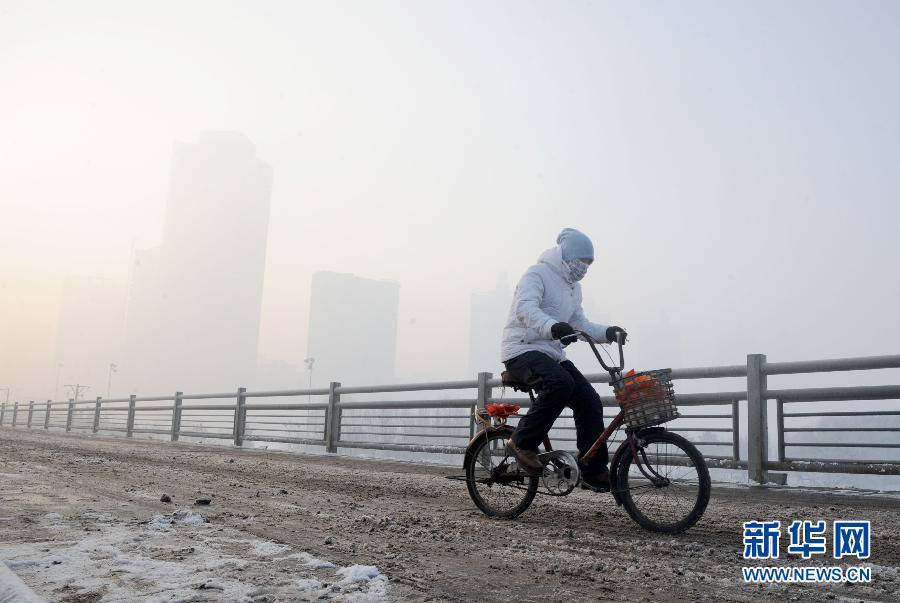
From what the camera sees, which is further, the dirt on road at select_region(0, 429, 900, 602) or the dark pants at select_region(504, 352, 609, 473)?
the dark pants at select_region(504, 352, 609, 473)

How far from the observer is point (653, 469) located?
4.03 metres

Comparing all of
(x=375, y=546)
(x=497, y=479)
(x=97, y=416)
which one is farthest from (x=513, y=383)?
(x=97, y=416)

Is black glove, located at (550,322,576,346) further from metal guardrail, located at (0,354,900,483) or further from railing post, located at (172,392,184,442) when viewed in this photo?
railing post, located at (172,392,184,442)

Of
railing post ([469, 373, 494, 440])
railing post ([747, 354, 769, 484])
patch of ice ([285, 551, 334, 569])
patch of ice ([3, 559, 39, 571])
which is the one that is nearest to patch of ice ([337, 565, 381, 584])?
patch of ice ([285, 551, 334, 569])

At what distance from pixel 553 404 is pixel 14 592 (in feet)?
9.66

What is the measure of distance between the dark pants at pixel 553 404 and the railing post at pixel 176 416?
Answer: 15638mm

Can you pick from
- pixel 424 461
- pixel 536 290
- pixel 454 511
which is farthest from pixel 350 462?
pixel 536 290

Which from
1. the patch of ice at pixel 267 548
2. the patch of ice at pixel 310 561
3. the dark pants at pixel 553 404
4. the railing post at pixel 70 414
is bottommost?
the railing post at pixel 70 414

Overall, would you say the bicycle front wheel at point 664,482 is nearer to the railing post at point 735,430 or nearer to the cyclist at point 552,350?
the cyclist at point 552,350

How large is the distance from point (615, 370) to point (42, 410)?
1359 inches

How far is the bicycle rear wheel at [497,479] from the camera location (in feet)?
14.8

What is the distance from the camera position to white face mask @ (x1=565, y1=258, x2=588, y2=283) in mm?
4637

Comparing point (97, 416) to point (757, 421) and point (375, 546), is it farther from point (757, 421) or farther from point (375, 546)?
point (375, 546)

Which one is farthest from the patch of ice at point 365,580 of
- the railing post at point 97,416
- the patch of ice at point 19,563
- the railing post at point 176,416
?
the railing post at point 97,416
